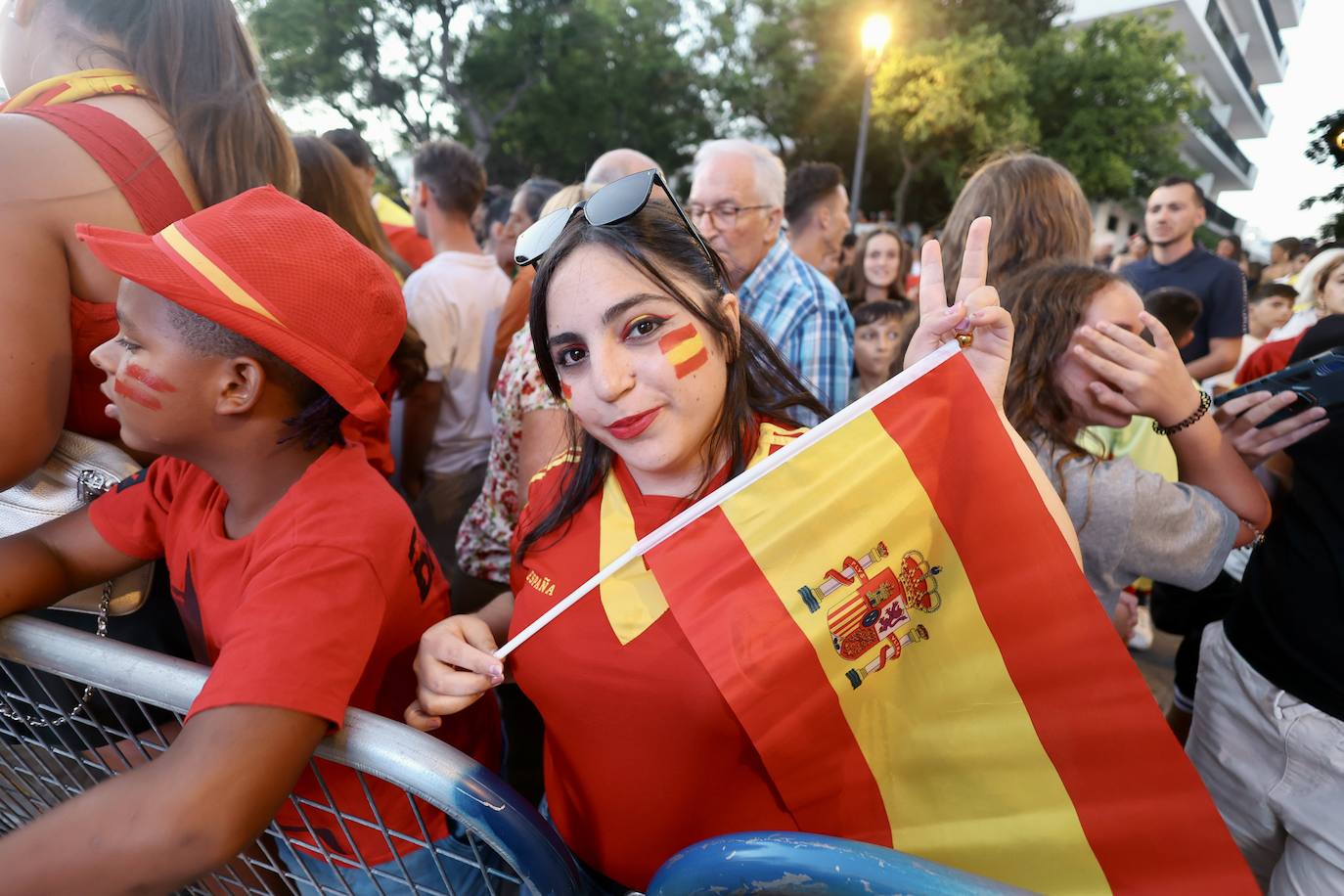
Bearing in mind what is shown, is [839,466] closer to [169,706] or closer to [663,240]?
[663,240]

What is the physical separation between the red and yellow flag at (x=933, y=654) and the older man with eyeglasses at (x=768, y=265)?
1.68 m

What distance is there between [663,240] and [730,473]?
46 centimetres

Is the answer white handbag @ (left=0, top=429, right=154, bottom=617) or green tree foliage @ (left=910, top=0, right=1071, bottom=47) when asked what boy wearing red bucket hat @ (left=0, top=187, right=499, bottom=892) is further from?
green tree foliage @ (left=910, top=0, right=1071, bottom=47)

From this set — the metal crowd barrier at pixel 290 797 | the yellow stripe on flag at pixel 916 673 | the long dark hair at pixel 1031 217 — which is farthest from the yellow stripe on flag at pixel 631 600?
the long dark hair at pixel 1031 217

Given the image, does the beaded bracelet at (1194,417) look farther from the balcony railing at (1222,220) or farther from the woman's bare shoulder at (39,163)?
the balcony railing at (1222,220)

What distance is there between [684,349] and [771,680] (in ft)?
1.90

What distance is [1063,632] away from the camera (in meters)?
1.11

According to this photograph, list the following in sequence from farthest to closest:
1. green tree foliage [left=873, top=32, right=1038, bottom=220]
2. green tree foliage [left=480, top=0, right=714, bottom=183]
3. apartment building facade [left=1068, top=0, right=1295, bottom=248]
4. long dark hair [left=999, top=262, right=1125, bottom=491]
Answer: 1. apartment building facade [left=1068, top=0, right=1295, bottom=248]
2. green tree foliage [left=480, top=0, right=714, bottom=183]
3. green tree foliage [left=873, top=32, right=1038, bottom=220]
4. long dark hair [left=999, top=262, right=1125, bottom=491]

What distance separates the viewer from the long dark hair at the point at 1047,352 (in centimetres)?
178

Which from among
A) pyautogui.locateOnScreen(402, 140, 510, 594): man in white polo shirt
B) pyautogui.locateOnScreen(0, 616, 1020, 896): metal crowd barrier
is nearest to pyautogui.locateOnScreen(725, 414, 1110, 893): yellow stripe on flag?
pyautogui.locateOnScreen(0, 616, 1020, 896): metal crowd barrier

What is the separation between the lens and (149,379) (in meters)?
1.25

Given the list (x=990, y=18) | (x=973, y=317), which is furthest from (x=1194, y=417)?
(x=990, y=18)

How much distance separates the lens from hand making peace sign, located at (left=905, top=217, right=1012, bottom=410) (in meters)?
1.28

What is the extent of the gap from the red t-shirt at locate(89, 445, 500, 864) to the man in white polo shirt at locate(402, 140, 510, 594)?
1661 mm
